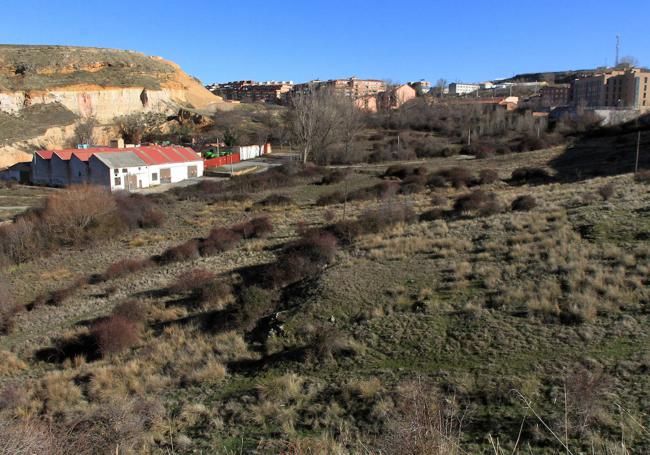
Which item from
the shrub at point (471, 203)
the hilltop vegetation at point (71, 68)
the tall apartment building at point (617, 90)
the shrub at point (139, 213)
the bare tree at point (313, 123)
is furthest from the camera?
the tall apartment building at point (617, 90)

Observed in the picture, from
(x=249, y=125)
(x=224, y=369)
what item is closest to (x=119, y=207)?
(x=224, y=369)

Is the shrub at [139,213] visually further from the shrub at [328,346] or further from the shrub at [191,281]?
the shrub at [328,346]

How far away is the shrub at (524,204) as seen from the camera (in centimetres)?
2085

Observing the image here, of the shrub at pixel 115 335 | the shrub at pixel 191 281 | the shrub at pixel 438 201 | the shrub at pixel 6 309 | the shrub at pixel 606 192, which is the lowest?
the shrub at pixel 6 309

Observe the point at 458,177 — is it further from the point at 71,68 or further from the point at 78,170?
the point at 71,68

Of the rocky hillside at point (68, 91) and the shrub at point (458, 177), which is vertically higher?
the rocky hillside at point (68, 91)

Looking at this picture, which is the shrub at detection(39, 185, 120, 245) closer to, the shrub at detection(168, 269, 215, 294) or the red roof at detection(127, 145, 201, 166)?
the shrub at detection(168, 269, 215, 294)

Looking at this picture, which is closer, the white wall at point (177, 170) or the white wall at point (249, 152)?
the white wall at point (177, 170)

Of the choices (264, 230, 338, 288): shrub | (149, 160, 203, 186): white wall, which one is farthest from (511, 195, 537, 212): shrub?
(149, 160, 203, 186): white wall

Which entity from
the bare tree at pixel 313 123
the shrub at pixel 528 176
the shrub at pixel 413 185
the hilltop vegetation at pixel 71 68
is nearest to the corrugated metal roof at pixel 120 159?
the bare tree at pixel 313 123

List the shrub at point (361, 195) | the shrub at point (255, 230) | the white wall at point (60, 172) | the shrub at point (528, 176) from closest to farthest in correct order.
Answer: the shrub at point (255, 230) < the shrub at point (361, 195) < the shrub at point (528, 176) < the white wall at point (60, 172)

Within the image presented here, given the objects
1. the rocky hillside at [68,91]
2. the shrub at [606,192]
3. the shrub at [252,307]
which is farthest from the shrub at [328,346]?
the rocky hillside at [68,91]

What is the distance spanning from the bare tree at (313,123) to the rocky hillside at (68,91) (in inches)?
1101

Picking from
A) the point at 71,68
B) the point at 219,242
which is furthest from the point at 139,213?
the point at 71,68
